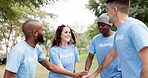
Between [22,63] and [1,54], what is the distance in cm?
2733

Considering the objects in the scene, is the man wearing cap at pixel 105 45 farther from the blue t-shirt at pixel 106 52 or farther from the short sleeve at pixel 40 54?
the short sleeve at pixel 40 54

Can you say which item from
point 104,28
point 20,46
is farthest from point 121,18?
point 104,28

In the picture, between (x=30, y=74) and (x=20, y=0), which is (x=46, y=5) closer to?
(x=20, y=0)

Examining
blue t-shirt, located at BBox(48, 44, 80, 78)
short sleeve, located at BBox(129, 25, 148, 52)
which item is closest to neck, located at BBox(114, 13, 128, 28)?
short sleeve, located at BBox(129, 25, 148, 52)

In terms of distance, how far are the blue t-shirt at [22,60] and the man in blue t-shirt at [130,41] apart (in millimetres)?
1058

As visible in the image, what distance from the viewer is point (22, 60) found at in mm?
3340

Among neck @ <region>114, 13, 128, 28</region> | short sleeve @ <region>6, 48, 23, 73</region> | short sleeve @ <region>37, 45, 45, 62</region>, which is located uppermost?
neck @ <region>114, 13, 128, 28</region>

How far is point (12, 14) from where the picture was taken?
32.6ft

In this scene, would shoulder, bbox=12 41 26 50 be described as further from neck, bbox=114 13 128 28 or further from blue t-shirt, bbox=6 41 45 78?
neck, bbox=114 13 128 28

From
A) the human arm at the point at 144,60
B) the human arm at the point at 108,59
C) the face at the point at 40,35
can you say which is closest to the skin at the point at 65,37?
the human arm at the point at 108,59

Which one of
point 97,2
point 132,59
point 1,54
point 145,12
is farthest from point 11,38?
point 132,59

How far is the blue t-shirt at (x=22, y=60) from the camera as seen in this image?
10.6 ft

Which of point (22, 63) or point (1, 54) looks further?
point (1, 54)

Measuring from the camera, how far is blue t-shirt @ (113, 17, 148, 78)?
108 inches
